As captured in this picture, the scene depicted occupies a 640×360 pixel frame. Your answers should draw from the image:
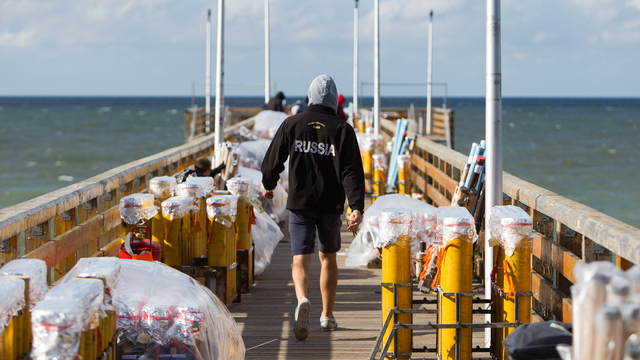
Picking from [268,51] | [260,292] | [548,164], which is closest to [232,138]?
[260,292]

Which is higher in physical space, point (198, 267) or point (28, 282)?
point (28, 282)

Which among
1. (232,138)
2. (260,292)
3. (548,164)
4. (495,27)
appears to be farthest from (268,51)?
(548,164)

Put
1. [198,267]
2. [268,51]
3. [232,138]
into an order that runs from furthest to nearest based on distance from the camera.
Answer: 1. [268,51]
2. [232,138]
3. [198,267]

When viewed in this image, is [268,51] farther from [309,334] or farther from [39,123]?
[39,123]

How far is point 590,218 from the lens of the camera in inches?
154

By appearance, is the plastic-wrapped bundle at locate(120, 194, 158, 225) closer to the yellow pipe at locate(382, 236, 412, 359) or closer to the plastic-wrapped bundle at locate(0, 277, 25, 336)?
the yellow pipe at locate(382, 236, 412, 359)

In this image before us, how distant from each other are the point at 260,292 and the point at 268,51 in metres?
23.0

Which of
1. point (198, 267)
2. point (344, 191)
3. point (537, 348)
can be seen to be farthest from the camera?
point (198, 267)

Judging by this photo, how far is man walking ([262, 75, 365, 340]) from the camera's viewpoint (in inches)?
212

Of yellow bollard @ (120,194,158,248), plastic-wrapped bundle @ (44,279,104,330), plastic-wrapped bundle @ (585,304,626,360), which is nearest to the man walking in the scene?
yellow bollard @ (120,194,158,248)

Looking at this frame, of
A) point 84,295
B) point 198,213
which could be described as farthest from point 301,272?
point 84,295

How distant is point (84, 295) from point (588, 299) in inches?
76.2

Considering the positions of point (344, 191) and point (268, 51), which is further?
point (268, 51)

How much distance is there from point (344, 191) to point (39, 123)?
104 meters
